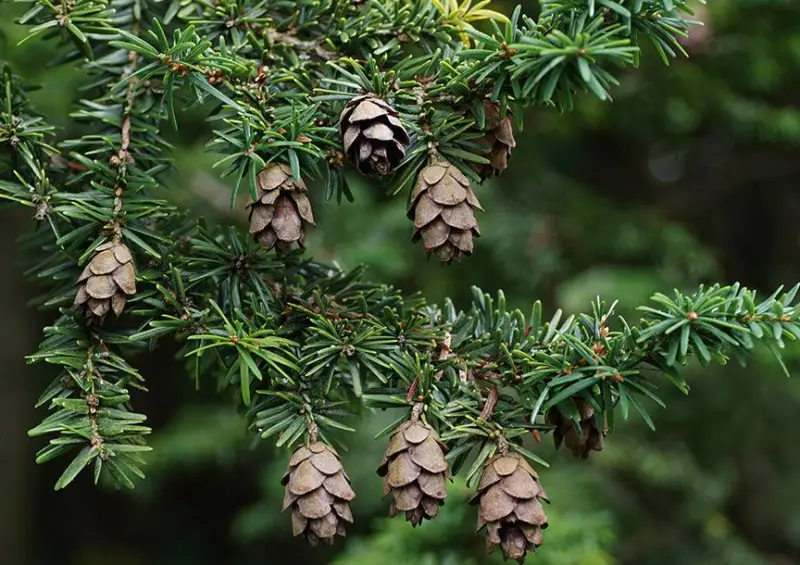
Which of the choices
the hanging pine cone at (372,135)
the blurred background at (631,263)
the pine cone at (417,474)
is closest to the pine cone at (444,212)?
the hanging pine cone at (372,135)

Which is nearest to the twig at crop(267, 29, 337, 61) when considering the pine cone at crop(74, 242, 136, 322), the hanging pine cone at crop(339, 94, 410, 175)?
the hanging pine cone at crop(339, 94, 410, 175)

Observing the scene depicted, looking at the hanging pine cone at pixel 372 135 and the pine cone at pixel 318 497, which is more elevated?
the hanging pine cone at pixel 372 135

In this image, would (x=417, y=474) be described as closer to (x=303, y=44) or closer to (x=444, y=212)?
(x=444, y=212)

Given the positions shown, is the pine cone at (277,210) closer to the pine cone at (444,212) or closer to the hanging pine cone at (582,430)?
the pine cone at (444,212)

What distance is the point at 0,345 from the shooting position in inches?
110

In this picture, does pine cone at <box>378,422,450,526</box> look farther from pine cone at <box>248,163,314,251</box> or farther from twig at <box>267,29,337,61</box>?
twig at <box>267,29,337,61</box>

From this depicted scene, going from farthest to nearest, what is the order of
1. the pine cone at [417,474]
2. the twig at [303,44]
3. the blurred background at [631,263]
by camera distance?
the blurred background at [631,263] < the twig at [303,44] < the pine cone at [417,474]

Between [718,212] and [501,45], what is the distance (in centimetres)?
217

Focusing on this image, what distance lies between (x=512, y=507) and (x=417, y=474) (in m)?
0.07

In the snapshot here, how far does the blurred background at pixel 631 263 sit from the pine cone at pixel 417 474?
21.8 inches

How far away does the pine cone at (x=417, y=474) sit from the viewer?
1.81 feet

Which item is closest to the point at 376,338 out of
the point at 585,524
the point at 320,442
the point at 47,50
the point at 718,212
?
the point at 320,442

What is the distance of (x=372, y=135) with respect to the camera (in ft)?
1.83

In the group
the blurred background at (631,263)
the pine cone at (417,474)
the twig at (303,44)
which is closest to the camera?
the pine cone at (417,474)
